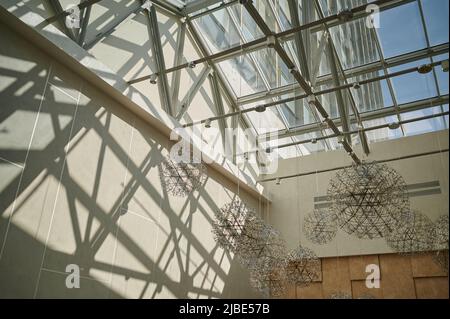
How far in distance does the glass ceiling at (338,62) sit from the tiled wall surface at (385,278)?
313 cm

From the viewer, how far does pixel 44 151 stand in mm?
5234

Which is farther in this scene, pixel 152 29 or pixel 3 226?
pixel 152 29

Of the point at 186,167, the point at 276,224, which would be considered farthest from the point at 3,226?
the point at 276,224

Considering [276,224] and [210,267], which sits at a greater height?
[276,224]

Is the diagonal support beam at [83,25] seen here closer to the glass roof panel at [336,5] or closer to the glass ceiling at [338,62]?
the glass ceiling at [338,62]

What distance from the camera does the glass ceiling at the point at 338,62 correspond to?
25.3 ft

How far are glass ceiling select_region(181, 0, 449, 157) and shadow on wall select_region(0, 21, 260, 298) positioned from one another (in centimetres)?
336

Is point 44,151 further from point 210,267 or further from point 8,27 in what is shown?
point 210,267

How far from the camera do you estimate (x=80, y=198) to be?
5.68 m

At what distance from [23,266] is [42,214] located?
698mm

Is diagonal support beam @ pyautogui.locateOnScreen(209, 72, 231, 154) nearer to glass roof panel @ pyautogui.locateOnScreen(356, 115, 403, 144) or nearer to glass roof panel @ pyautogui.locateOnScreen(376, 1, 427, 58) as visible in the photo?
glass roof panel @ pyautogui.locateOnScreen(356, 115, 403, 144)

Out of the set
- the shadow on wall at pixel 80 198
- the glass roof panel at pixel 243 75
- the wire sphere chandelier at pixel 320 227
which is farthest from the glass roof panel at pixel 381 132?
the shadow on wall at pixel 80 198

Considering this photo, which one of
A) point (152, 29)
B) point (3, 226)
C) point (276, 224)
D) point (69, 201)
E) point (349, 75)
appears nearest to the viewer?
point (3, 226)

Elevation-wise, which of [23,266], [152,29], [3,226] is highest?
[152,29]
